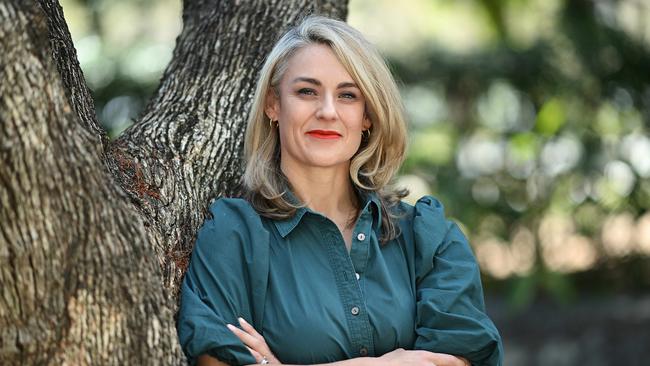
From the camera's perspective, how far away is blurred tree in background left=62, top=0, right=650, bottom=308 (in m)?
8.97

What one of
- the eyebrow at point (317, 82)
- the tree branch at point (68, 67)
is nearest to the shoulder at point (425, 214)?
the eyebrow at point (317, 82)

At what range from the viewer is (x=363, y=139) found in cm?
358

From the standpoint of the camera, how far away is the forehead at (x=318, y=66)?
3299 mm

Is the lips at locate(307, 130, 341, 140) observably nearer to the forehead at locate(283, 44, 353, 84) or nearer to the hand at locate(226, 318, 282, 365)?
the forehead at locate(283, 44, 353, 84)

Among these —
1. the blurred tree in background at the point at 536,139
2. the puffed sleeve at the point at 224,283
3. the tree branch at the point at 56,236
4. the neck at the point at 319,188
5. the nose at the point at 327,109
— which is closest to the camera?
the tree branch at the point at 56,236

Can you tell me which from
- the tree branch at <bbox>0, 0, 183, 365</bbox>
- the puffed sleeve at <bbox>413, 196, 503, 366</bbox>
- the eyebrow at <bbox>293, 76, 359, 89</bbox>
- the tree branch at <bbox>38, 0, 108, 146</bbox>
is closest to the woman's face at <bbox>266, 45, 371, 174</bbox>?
the eyebrow at <bbox>293, 76, 359, 89</bbox>

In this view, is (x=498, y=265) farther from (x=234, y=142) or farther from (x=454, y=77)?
(x=234, y=142)

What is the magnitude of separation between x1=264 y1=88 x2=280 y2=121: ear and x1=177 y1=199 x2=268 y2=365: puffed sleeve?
393mm

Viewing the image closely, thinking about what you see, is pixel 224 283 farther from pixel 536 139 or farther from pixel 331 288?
pixel 536 139

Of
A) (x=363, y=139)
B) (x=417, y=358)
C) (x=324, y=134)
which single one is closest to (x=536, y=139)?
(x=363, y=139)

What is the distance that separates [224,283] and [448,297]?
2.20 feet

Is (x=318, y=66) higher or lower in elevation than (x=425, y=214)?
higher

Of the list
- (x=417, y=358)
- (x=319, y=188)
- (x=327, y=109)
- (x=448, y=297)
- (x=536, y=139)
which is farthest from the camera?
(x=536, y=139)

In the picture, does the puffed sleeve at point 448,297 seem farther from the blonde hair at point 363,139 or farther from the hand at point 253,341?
the hand at point 253,341
